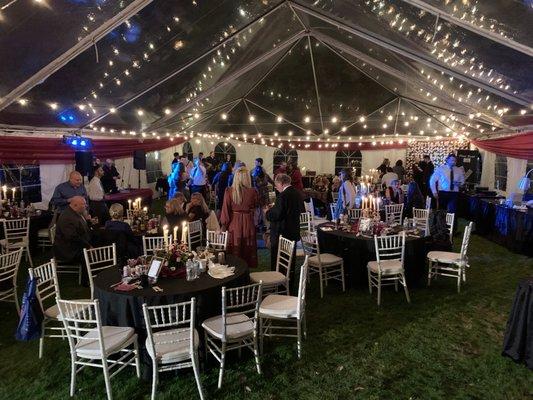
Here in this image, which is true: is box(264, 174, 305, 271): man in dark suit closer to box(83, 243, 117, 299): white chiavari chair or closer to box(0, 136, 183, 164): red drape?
box(83, 243, 117, 299): white chiavari chair

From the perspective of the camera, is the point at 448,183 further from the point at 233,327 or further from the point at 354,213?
the point at 233,327

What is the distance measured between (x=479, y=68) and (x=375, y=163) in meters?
12.9

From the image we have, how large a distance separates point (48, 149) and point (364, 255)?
7.06 metres

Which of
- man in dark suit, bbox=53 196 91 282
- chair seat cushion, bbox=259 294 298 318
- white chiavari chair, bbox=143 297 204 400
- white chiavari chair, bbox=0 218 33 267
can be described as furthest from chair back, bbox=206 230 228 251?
white chiavari chair, bbox=0 218 33 267

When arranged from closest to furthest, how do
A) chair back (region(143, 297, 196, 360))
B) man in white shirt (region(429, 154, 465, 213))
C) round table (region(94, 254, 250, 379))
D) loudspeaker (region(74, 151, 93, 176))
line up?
chair back (region(143, 297, 196, 360)) → round table (region(94, 254, 250, 379)) → loudspeaker (region(74, 151, 93, 176)) → man in white shirt (region(429, 154, 465, 213))

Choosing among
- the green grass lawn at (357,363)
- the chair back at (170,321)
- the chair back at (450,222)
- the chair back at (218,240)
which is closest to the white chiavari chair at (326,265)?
the green grass lawn at (357,363)

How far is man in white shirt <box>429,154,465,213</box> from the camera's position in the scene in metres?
9.70

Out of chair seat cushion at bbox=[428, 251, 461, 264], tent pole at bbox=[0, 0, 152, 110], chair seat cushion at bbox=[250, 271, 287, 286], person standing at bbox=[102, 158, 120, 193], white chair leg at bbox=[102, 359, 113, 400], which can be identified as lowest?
white chair leg at bbox=[102, 359, 113, 400]

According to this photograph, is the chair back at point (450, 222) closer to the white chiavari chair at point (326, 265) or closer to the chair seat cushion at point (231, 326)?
the white chiavari chair at point (326, 265)

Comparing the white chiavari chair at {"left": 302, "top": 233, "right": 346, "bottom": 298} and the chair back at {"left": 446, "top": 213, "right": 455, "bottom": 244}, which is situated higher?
the chair back at {"left": 446, "top": 213, "right": 455, "bottom": 244}

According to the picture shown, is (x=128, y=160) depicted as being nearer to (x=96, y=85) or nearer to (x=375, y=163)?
(x=96, y=85)

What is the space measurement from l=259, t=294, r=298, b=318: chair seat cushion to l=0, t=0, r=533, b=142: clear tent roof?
3.39 meters

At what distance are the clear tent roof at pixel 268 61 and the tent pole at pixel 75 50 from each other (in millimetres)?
38

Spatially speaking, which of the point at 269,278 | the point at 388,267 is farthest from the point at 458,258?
the point at 269,278
